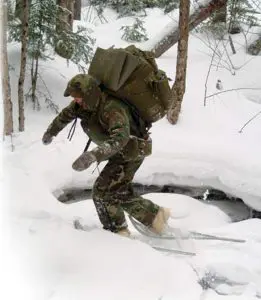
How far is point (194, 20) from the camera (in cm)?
896

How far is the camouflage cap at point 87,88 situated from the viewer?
348 cm

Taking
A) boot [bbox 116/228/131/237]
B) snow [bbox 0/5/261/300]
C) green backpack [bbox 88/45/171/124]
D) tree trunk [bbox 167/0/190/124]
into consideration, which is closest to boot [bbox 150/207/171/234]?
snow [bbox 0/5/261/300]

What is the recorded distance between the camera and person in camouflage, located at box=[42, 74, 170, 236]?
11.1ft

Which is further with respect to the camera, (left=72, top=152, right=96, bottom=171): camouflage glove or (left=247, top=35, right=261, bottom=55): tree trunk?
(left=247, top=35, right=261, bottom=55): tree trunk

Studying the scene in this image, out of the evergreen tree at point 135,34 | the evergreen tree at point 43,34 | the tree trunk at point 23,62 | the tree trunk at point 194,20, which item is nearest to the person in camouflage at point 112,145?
the tree trunk at point 23,62

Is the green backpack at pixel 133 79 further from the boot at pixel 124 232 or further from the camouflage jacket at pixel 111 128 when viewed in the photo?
the boot at pixel 124 232

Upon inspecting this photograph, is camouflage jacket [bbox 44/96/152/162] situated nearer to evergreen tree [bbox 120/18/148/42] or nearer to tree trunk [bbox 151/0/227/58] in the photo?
tree trunk [bbox 151/0/227/58]

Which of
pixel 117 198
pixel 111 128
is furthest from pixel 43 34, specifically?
pixel 111 128

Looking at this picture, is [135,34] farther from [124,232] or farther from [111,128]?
[111,128]

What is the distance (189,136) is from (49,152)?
2227mm

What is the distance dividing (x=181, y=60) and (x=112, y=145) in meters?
4.31

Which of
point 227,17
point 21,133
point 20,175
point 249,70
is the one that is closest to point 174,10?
point 227,17

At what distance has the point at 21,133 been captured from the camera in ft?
20.7

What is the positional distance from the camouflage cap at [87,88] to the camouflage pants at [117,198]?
580 millimetres
